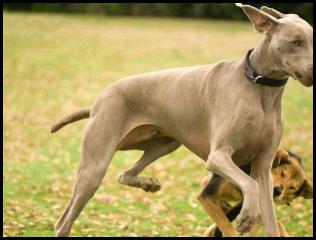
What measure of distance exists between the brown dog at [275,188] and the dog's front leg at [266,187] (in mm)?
1153

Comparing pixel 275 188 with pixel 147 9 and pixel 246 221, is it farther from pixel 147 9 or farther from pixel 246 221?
pixel 147 9

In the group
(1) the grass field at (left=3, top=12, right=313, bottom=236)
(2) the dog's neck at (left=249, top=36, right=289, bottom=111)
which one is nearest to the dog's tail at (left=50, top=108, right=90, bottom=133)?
(1) the grass field at (left=3, top=12, right=313, bottom=236)

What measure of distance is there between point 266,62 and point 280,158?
186 cm

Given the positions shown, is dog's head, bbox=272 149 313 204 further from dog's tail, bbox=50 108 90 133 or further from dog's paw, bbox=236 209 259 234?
dog's paw, bbox=236 209 259 234

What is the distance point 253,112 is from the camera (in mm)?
4926

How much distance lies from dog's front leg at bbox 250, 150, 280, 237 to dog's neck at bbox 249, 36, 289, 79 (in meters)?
0.65

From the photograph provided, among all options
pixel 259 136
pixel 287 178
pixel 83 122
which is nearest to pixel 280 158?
pixel 287 178

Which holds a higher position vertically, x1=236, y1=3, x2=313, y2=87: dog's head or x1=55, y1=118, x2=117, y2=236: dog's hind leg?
x1=236, y1=3, x2=313, y2=87: dog's head

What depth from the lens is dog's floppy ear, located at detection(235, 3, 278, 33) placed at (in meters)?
4.82

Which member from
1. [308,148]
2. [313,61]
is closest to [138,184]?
[313,61]

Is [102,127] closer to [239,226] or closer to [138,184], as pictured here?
[138,184]

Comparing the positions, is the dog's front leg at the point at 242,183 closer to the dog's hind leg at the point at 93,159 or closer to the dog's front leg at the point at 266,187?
the dog's front leg at the point at 266,187

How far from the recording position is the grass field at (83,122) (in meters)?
8.55

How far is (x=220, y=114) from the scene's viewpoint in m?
5.06
